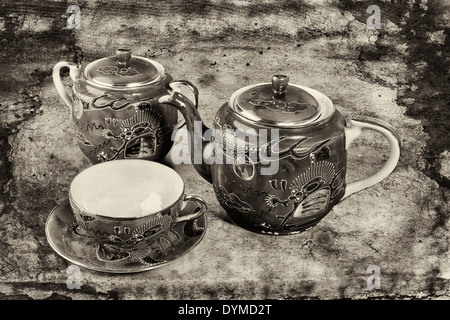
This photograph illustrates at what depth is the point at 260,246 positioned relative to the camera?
3.74 ft

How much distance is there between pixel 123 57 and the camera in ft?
4.05

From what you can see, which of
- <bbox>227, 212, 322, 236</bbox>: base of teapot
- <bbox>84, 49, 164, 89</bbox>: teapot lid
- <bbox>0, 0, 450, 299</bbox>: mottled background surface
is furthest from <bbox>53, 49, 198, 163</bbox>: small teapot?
<bbox>227, 212, 322, 236</bbox>: base of teapot

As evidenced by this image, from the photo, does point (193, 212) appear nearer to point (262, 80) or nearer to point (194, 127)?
point (194, 127)

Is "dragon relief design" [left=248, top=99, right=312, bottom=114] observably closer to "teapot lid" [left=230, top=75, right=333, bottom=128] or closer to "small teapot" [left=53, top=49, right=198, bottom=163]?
"teapot lid" [left=230, top=75, right=333, bottom=128]

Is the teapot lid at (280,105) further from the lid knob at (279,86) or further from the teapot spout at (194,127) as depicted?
the teapot spout at (194,127)

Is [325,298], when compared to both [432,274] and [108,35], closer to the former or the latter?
[432,274]

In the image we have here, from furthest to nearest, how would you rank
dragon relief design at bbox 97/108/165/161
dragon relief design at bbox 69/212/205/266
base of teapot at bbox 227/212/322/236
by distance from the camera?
dragon relief design at bbox 97/108/165/161, base of teapot at bbox 227/212/322/236, dragon relief design at bbox 69/212/205/266

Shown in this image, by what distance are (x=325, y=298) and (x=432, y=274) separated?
20 cm

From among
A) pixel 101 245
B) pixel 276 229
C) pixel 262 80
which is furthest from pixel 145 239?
pixel 262 80

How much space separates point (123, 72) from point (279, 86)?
1.09 ft

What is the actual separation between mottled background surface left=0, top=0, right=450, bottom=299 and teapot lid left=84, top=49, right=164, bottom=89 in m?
0.24

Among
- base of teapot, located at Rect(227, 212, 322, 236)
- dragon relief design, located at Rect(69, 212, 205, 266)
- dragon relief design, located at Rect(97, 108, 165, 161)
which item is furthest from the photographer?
dragon relief design, located at Rect(97, 108, 165, 161)

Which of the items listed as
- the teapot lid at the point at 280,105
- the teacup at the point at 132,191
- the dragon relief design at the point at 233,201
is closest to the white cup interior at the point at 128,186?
the teacup at the point at 132,191

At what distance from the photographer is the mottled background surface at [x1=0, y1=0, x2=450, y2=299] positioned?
1088 mm
